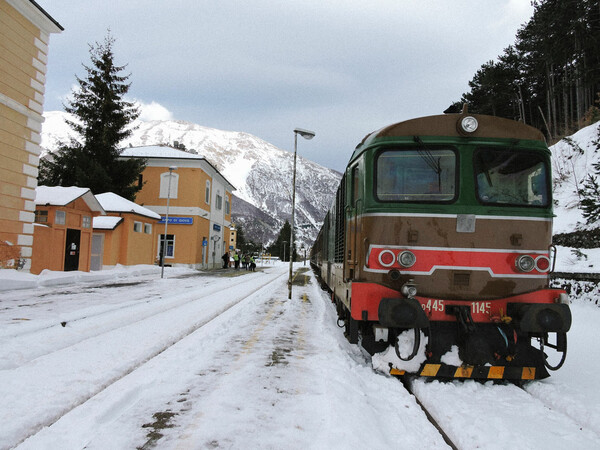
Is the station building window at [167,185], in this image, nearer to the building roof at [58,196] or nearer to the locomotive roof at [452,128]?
the building roof at [58,196]

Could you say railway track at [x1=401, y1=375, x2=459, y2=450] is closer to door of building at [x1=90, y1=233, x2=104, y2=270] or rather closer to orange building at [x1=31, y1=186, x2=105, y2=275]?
orange building at [x1=31, y1=186, x2=105, y2=275]

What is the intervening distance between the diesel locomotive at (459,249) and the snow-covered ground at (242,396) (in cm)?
48

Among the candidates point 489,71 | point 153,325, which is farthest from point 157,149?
point 153,325

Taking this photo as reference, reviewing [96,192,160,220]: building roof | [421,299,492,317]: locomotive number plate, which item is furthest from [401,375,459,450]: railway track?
[96,192,160,220]: building roof

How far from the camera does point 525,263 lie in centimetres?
476

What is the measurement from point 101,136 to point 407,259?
104 ft

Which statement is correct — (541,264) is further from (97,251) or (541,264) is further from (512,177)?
(97,251)

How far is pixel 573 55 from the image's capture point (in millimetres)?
26234

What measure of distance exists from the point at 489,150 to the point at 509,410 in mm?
2990

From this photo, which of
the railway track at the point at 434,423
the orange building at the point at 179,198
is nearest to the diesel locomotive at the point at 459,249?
the railway track at the point at 434,423

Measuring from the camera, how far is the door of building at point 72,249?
57.5 ft

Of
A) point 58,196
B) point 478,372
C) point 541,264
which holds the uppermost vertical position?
point 58,196

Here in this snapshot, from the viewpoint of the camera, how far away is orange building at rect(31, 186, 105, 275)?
16438 millimetres

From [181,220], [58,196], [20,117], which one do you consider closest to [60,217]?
[58,196]
